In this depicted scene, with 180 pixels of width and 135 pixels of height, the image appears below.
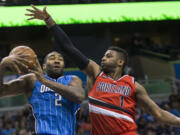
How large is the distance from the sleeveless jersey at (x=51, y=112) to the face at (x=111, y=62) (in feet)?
1.63

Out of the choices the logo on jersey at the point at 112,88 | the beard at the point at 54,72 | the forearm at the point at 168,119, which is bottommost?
the forearm at the point at 168,119

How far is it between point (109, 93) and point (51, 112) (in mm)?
704

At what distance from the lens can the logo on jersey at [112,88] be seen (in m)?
4.05

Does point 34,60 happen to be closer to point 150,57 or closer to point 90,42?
point 90,42

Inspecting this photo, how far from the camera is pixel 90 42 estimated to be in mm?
15891

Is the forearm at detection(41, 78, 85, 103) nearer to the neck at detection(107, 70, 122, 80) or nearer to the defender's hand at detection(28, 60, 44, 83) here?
the defender's hand at detection(28, 60, 44, 83)

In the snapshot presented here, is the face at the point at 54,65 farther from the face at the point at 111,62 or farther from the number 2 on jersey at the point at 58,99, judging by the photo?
the face at the point at 111,62

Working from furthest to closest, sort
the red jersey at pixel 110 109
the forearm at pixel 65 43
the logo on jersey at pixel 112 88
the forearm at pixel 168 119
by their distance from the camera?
the forearm at pixel 168 119, the logo on jersey at pixel 112 88, the red jersey at pixel 110 109, the forearm at pixel 65 43

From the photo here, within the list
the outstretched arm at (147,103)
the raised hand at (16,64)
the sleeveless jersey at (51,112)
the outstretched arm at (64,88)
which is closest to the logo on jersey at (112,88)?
the outstretched arm at (147,103)

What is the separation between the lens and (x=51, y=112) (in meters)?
3.87

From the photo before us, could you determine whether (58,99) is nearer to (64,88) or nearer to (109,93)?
(64,88)

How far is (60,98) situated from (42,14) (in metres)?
0.97

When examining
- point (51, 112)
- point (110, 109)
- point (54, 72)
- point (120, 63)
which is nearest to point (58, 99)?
point (51, 112)

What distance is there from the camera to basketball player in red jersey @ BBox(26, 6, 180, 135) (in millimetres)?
3885
